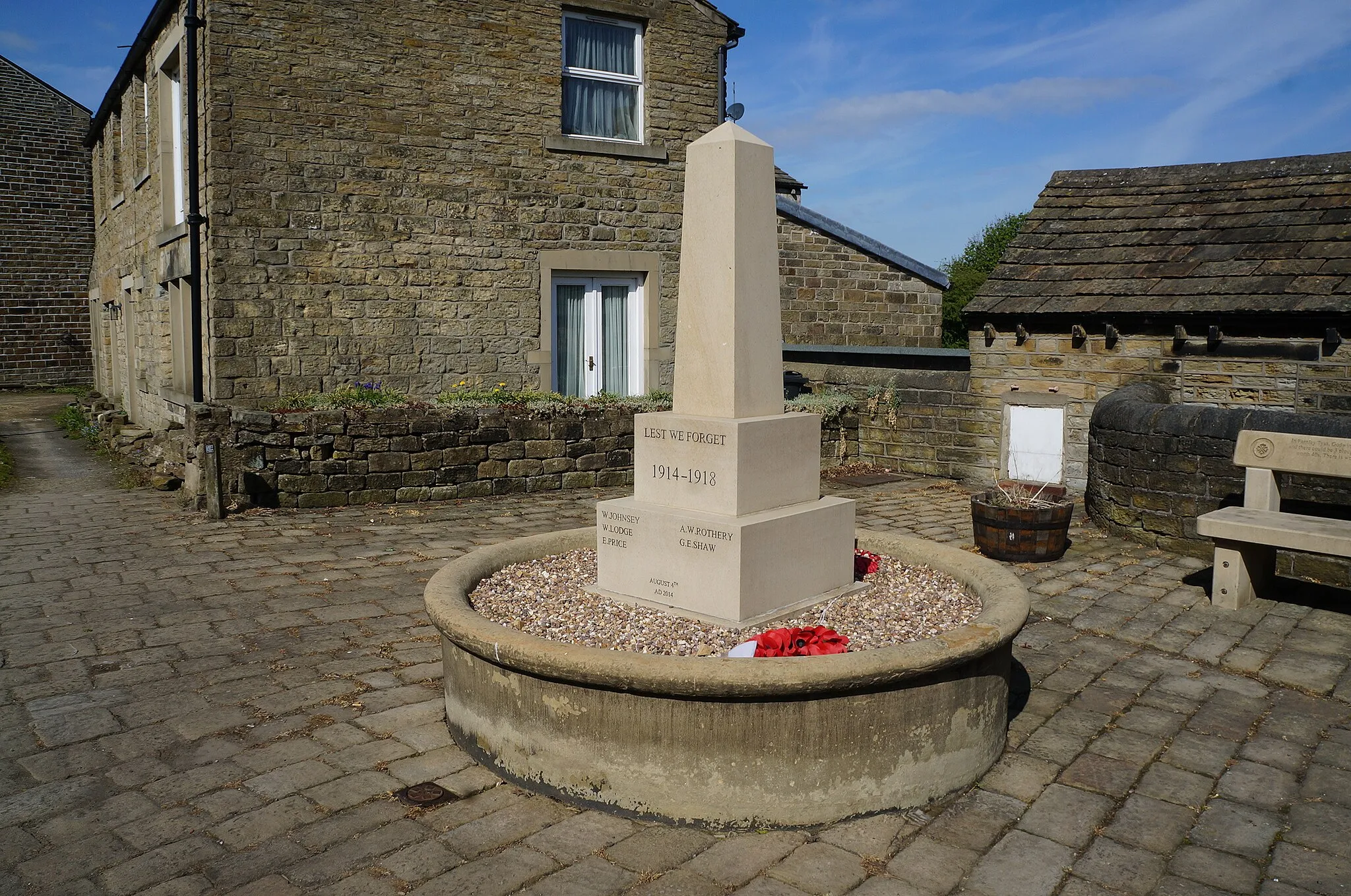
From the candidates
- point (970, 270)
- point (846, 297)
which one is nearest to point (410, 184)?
point (846, 297)

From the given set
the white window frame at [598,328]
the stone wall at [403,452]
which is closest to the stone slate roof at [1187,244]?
the white window frame at [598,328]

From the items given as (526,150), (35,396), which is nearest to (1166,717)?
(526,150)

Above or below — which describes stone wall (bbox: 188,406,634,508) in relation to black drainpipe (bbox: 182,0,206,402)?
below

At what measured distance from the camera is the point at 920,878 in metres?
3.45

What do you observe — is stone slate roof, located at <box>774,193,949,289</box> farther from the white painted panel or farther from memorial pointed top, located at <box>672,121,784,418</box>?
memorial pointed top, located at <box>672,121,784,418</box>

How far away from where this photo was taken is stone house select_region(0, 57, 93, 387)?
2262 cm

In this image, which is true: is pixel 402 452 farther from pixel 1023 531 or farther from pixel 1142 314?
pixel 1142 314

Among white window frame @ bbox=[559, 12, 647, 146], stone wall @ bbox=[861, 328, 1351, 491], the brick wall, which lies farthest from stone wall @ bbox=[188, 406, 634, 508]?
the brick wall

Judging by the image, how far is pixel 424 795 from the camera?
3986mm

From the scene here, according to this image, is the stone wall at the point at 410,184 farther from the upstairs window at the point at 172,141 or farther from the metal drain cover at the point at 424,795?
the metal drain cover at the point at 424,795

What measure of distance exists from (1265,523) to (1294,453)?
23.3 inches

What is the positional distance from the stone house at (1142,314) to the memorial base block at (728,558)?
5.94 metres

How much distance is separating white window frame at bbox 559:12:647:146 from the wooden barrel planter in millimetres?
7651

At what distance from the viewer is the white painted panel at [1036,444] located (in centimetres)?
1182
